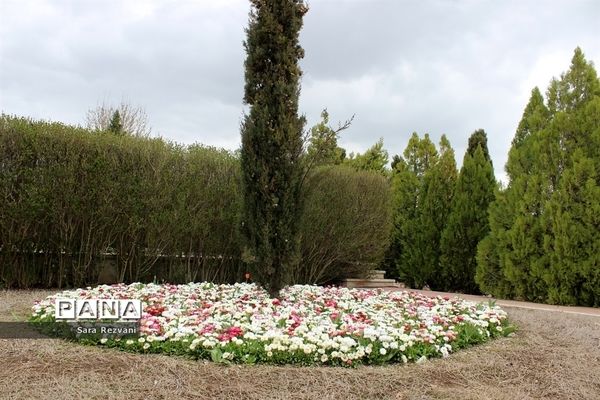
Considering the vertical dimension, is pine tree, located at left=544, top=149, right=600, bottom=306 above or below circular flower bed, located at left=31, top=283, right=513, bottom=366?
above

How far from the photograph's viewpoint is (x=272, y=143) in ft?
17.8

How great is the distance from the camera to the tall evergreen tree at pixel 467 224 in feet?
33.2

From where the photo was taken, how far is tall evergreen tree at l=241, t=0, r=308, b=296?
5.43 m

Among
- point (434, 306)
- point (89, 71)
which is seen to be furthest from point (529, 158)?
point (89, 71)

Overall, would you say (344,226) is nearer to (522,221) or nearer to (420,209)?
(420,209)

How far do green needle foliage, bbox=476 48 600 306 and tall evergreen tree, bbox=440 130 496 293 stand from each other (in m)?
0.95

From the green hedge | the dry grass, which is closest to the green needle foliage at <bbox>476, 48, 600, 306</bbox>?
the dry grass

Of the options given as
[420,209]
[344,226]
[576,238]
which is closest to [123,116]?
[420,209]

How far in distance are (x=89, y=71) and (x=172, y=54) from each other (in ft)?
5.20

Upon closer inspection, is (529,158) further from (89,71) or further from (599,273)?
(89,71)

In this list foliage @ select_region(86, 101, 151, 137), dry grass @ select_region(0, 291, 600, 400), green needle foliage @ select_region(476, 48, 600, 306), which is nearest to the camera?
dry grass @ select_region(0, 291, 600, 400)

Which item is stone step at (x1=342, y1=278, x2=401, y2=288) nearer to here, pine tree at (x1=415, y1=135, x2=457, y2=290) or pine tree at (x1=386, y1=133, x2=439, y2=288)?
pine tree at (x1=386, y1=133, x2=439, y2=288)

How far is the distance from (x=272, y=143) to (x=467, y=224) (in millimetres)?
5934

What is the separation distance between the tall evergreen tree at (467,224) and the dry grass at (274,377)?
19.9 ft
